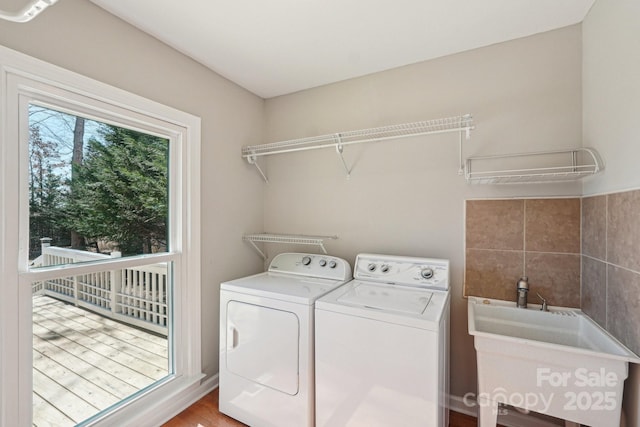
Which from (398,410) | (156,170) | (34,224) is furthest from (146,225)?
(398,410)

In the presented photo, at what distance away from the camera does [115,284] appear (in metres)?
1.67

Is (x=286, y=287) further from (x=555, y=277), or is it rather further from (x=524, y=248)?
(x=555, y=277)

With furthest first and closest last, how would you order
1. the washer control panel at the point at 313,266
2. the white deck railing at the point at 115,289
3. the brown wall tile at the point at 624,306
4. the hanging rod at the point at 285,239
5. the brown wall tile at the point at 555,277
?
the hanging rod at the point at 285,239 → the washer control panel at the point at 313,266 → the brown wall tile at the point at 555,277 → the white deck railing at the point at 115,289 → the brown wall tile at the point at 624,306

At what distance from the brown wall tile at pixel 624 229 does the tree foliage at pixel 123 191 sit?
8.07 ft

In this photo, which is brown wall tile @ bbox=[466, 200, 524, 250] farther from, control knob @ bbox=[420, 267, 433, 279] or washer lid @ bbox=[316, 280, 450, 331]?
washer lid @ bbox=[316, 280, 450, 331]

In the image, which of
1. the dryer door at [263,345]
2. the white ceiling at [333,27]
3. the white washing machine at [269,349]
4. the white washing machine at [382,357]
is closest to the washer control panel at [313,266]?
the white washing machine at [269,349]

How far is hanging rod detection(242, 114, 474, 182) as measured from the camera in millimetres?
1737

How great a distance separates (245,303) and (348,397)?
2.64 feet

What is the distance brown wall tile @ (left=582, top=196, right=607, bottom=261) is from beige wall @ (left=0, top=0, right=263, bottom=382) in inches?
90.6

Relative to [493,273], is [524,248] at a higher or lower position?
higher

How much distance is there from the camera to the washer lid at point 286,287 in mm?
1673

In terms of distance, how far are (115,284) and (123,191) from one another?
0.55 metres

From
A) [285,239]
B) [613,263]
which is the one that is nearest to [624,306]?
[613,263]

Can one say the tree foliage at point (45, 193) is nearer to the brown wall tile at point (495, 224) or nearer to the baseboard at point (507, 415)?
the brown wall tile at point (495, 224)
